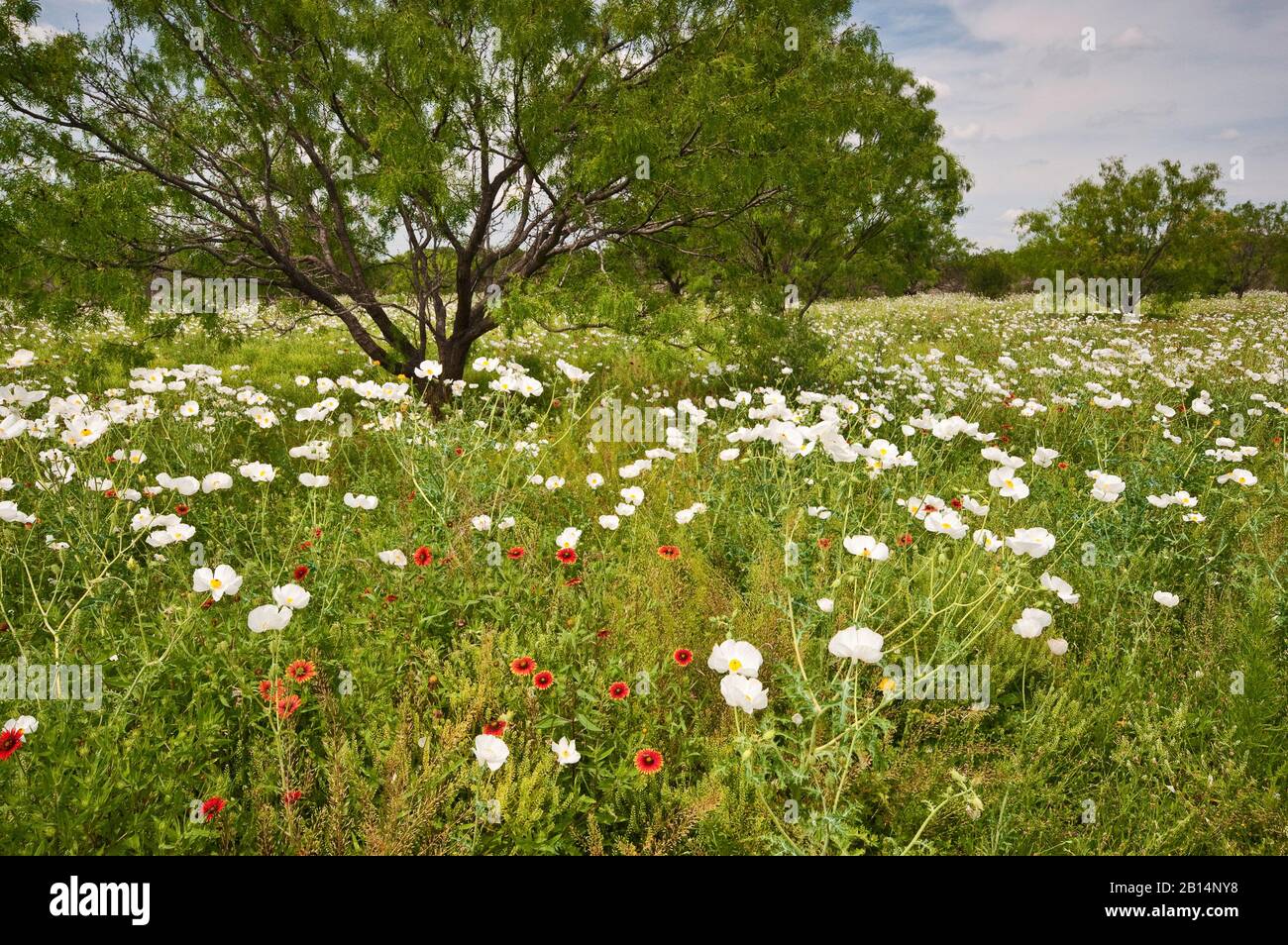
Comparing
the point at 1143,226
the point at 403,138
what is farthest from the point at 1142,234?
the point at 403,138

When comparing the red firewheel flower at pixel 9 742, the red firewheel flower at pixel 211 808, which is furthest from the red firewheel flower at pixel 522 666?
the red firewheel flower at pixel 9 742

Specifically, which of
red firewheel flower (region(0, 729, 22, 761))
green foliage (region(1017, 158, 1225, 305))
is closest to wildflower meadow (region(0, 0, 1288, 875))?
red firewheel flower (region(0, 729, 22, 761))

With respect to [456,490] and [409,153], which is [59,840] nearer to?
[456,490]

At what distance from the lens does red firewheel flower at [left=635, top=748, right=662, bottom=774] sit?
6.45 ft

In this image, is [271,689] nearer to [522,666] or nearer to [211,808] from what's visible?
[211,808]

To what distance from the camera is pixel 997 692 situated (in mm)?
2578

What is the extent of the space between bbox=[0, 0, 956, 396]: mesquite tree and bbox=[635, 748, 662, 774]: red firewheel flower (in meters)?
4.13

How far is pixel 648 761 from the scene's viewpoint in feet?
6.52

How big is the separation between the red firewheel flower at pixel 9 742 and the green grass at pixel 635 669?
4.3 inches

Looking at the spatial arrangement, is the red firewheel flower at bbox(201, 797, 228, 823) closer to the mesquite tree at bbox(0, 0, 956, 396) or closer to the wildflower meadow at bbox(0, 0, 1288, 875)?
the wildflower meadow at bbox(0, 0, 1288, 875)

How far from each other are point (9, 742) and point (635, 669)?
1.77 meters

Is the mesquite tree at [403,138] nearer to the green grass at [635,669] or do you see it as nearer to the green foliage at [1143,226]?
the green grass at [635,669]

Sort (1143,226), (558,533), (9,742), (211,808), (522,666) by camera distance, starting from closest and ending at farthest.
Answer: (9,742)
(211,808)
(522,666)
(558,533)
(1143,226)

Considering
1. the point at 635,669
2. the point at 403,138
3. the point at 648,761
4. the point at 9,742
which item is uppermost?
the point at 403,138
